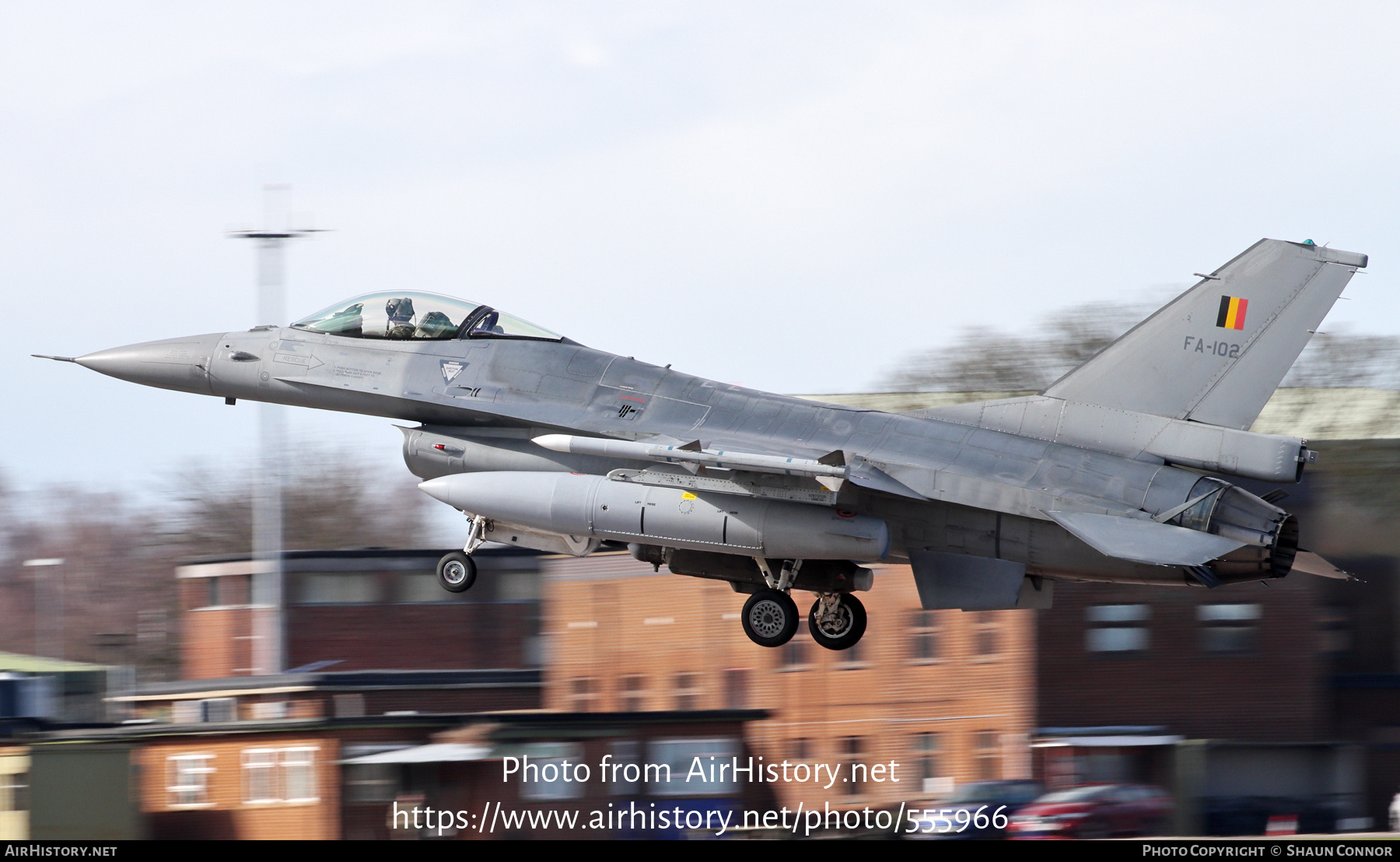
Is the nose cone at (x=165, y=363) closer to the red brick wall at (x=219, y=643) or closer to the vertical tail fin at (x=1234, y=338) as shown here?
the vertical tail fin at (x=1234, y=338)

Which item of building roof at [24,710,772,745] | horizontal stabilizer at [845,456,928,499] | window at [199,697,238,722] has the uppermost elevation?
horizontal stabilizer at [845,456,928,499]

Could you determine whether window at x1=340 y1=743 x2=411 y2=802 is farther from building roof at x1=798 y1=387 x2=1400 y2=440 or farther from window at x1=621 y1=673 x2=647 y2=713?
building roof at x1=798 y1=387 x2=1400 y2=440

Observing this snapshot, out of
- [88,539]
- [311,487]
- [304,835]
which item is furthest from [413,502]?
[304,835]

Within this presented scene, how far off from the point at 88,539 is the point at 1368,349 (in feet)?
179

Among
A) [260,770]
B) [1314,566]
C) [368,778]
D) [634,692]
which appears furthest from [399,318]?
[634,692]

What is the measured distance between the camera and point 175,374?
19.6 m

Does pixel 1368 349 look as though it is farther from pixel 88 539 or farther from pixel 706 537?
pixel 88 539

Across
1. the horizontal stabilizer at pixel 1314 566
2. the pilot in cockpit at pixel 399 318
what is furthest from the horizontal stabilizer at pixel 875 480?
the pilot in cockpit at pixel 399 318

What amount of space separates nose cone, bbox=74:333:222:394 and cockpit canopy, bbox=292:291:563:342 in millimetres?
1572

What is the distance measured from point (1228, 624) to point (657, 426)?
2262 cm

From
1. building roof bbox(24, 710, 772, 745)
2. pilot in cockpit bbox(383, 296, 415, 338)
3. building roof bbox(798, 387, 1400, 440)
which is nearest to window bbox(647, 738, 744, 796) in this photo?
building roof bbox(24, 710, 772, 745)

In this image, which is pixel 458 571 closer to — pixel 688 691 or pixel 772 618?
pixel 772 618

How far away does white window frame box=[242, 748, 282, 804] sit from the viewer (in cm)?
3131

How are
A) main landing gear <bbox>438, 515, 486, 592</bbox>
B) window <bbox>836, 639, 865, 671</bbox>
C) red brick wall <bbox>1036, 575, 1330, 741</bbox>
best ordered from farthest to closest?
1. red brick wall <bbox>1036, 575, 1330, 741</bbox>
2. window <bbox>836, 639, 865, 671</bbox>
3. main landing gear <bbox>438, 515, 486, 592</bbox>
